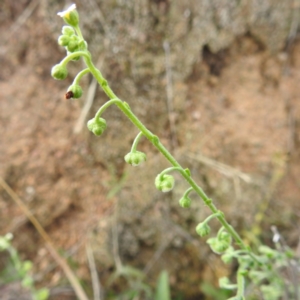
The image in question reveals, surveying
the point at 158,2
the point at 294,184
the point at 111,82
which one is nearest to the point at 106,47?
the point at 111,82

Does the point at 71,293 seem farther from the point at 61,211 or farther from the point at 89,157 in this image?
the point at 89,157

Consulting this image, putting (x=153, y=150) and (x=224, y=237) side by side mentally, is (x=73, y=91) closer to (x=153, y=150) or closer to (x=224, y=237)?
(x=224, y=237)

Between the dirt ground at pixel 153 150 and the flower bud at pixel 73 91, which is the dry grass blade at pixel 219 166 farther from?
the flower bud at pixel 73 91

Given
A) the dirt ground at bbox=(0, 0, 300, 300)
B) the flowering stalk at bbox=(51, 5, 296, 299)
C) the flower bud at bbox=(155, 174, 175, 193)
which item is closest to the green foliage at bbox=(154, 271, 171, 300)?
the dirt ground at bbox=(0, 0, 300, 300)

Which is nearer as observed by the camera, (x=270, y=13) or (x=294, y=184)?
(x=270, y=13)

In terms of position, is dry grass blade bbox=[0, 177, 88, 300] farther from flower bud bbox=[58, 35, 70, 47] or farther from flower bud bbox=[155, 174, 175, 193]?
flower bud bbox=[58, 35, 70, 47]

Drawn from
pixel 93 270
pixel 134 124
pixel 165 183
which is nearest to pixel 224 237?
pixel 165 183

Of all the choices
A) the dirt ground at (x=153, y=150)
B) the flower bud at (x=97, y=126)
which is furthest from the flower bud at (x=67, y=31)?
the dirt ground at (x=153, y=150)
